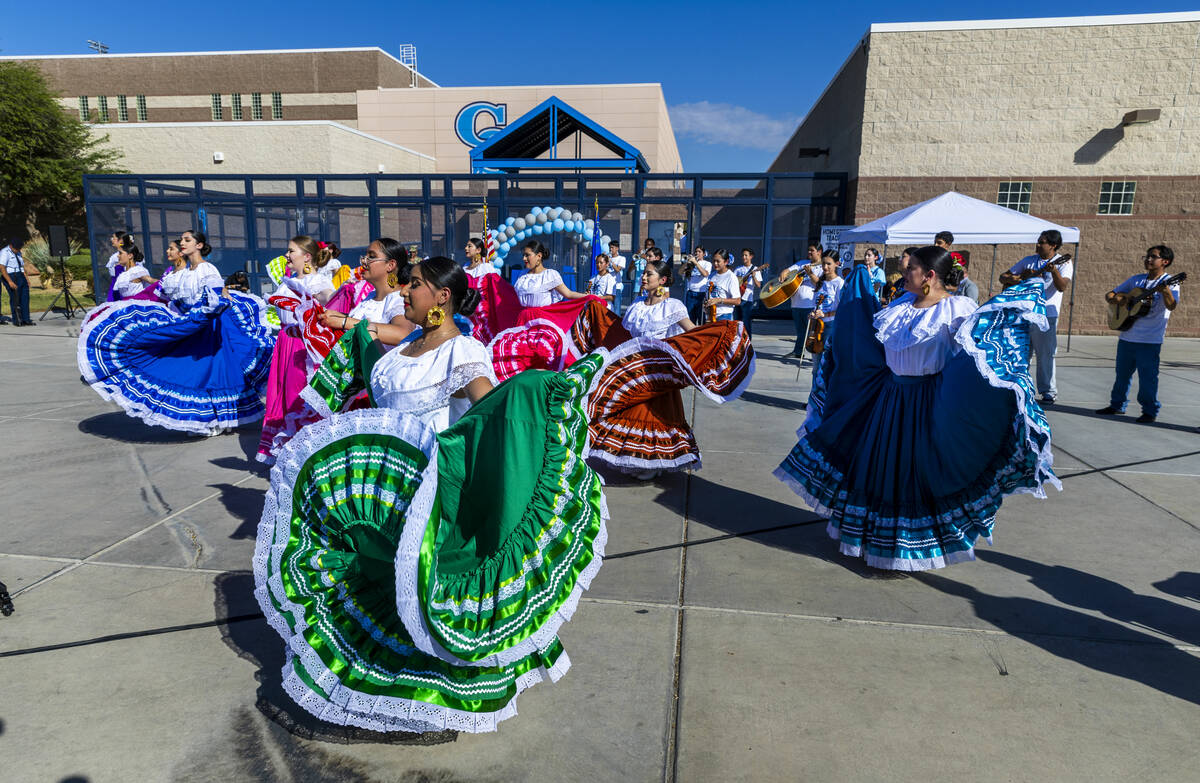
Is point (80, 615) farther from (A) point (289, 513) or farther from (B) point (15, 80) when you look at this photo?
(B) point (15, 80)

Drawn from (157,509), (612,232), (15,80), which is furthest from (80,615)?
(15,80)

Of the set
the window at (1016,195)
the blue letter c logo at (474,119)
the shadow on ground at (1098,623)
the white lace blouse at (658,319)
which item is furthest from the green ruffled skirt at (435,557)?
the blue letter c logo at (474,119)

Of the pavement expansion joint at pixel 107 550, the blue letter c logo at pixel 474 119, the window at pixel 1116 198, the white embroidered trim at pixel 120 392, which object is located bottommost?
the pavement expansion joint at pixel 107 550

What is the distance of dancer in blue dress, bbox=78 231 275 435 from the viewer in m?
6.38

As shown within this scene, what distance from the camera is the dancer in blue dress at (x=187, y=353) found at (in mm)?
6375

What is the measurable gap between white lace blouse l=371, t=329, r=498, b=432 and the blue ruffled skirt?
4.50 m

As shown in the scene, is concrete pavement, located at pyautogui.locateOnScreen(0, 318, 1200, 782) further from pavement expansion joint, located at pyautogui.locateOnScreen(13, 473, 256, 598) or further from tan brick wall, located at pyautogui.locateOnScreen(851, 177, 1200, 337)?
tan brick wall, located at pyautogui.locateOnScreen(851, 177, 1200, 337)

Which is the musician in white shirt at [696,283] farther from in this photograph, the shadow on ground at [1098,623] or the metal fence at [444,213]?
the shadow on ground at [1098,623]

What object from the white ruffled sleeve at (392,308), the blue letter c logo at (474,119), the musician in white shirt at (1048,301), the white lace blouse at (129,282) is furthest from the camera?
the blue letter c logo at (474,119)

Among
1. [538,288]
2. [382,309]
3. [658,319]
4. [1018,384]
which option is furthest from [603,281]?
[1018,384]

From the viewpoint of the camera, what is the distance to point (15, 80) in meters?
28.7

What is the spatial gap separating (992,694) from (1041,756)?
370 millimetres

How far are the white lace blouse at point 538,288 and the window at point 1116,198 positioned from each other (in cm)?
1341

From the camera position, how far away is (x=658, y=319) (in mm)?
5895
